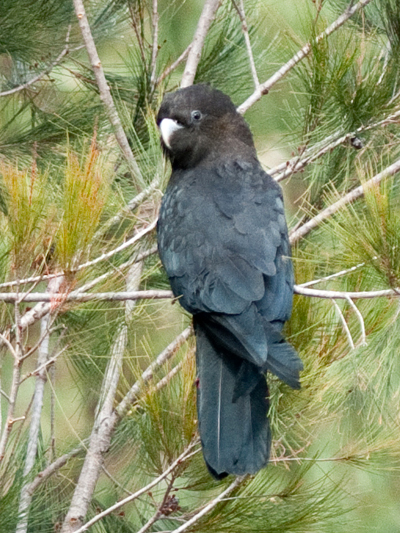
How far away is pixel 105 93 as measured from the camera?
7.28 feet

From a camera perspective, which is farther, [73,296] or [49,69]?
[49,69]

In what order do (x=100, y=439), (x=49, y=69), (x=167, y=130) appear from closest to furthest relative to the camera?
(x=100, y=439), (x=167, y=130), (x=49, y=69)

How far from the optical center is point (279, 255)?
2004mm

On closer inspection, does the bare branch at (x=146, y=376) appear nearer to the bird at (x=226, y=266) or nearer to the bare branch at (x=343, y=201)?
the bird at (x=226, y=266)

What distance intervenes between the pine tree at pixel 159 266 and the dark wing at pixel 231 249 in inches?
2.6

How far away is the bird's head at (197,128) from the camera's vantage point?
2.34 meters

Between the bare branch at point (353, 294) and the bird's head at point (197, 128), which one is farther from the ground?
the bird's head at point (197, 128)

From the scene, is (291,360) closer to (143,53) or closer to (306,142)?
(306,142)

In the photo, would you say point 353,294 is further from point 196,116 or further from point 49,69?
point 49,69

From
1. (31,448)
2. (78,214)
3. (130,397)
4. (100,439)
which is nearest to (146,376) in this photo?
Result: (130,397)

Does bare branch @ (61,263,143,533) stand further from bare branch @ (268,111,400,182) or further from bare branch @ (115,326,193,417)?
bare branch @ (268,111,400,182)

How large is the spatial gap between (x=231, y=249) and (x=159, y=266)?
31cm

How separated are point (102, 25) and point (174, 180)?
0.82 metres

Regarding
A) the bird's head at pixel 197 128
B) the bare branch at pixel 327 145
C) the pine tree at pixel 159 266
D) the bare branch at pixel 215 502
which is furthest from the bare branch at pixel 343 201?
the bare branch at pixel 215 502
